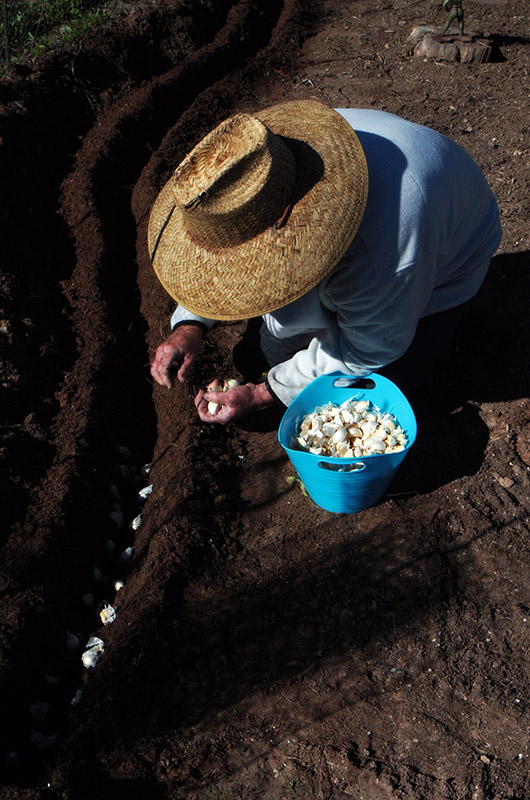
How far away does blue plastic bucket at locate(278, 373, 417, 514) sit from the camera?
7.46ft

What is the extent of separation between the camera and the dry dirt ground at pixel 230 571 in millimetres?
2109

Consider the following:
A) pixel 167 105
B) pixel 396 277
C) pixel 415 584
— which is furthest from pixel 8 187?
pixel 415 584

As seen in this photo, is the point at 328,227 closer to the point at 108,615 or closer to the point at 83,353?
the point at 108,615

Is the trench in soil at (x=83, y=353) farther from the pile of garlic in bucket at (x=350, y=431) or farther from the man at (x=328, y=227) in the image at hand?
the man at (x=328, y=227)

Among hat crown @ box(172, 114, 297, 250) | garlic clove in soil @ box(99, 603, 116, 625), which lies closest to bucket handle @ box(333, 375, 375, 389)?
hat crown @ box(172, 114, 297, 250)

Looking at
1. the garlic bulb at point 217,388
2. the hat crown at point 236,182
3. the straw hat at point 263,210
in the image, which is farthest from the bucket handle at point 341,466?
the hat crown at point 236,182

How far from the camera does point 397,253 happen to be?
2006mm

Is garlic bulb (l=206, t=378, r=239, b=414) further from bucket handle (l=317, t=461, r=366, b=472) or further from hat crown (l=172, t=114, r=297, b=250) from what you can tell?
hat crown (l=172, t=114, r=297, b=250)

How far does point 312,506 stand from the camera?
9.05 ft

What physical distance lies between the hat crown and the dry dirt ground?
4.43 feet

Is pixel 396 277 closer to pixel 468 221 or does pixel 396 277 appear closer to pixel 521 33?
pixel 468 221

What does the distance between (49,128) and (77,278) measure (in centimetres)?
184

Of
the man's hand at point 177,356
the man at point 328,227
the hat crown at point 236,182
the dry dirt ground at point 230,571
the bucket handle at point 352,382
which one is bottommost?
the dry dirt ground at point 230,571

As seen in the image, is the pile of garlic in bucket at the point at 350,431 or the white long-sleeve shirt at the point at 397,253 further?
the pile of garlic in bucket at the point at 350,431
